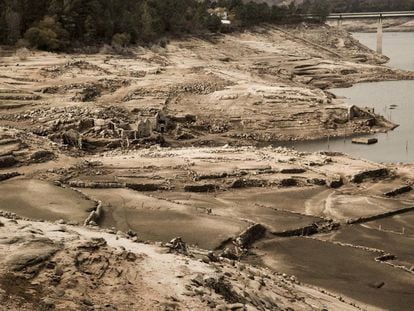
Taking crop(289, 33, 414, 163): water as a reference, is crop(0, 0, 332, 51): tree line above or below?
above

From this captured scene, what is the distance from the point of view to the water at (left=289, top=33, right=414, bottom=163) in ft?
140

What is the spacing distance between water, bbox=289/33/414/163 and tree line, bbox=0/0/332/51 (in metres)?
21.9

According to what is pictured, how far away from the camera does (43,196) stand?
2798cm

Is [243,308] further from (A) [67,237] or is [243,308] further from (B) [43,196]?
(B) [43,196]

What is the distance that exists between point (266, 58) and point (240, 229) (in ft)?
176

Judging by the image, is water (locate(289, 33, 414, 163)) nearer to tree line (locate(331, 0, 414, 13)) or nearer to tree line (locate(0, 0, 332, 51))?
tree line (locate(0, 0, 332, 51))

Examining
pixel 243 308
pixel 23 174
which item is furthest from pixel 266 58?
pixel 243 308

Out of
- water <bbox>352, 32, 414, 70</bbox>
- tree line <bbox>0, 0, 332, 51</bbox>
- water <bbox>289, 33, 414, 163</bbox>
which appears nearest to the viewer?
water <bbox>289, 33, 414, 163</bbox>

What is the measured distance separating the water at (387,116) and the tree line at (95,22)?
864 inches

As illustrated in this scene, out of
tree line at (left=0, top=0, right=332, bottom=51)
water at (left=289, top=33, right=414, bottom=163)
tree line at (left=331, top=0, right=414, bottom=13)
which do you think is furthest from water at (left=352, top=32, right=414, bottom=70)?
tree line at (left=0, top=0, right=332, bottom=51)

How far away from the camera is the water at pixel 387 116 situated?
140 ft

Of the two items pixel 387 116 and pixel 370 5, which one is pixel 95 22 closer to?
pixel 387 116

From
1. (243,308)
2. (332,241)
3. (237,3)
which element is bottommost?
(332,241)

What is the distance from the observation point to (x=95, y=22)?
6869cm
